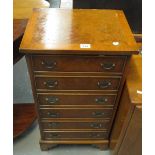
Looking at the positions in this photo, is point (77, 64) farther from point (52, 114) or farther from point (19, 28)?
point (19, 28)

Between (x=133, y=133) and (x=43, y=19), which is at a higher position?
(x=43, y=19)

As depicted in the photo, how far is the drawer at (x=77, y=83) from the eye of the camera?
116cm

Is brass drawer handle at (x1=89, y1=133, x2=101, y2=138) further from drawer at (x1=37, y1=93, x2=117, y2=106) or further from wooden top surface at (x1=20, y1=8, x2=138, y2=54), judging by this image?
wooden top surface at (x1=20, y1=8, x2=138, y2=54)

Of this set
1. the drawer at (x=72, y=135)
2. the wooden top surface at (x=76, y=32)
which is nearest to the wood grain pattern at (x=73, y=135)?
the drawer at (x=72, y=135)

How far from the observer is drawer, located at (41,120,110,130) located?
1.42 metres

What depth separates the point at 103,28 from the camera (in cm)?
118

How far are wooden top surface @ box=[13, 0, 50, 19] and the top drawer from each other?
25.8 inches

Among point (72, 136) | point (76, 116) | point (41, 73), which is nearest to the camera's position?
point (41, 73)

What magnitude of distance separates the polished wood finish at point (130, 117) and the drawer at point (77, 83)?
0.08 metres

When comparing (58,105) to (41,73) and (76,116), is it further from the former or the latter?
(41,73)

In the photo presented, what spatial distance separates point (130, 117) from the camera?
3.69 feet

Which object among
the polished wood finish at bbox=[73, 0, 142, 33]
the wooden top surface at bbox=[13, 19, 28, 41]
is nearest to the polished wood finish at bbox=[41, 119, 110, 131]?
the wooden top surface at bbox=[13, 19, 28, 41]

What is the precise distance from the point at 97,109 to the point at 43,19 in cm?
57
